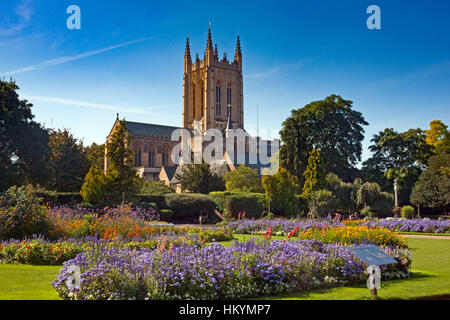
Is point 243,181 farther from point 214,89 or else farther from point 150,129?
point 214,89

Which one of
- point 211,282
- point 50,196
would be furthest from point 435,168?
point 211,282

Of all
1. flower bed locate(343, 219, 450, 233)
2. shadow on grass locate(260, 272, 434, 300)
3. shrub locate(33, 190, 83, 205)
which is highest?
shrub locate(33, 190, 83, 205)

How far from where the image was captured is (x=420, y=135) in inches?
1785

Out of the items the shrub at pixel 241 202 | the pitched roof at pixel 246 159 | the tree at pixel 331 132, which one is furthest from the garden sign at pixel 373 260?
the pitched roof at pixel 246 159

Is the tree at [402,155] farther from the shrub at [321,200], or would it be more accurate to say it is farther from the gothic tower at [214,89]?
the gothic tower at [214,89]

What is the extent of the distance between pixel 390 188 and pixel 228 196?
23894 millimetres

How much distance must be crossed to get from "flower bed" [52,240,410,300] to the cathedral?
6659 cm

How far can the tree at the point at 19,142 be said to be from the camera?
30594 millimetres

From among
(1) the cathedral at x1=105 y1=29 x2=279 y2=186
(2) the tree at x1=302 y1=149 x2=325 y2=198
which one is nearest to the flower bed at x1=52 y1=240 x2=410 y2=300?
(2) the tree at x1=302 y1=149 x2=325 y2=198

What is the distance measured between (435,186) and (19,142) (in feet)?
122

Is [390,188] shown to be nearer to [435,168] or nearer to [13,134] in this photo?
[435,168]

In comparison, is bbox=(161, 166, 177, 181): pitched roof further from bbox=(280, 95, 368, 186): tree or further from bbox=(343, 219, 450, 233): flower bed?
bbox=(343, 219, 450, 233): flower bed

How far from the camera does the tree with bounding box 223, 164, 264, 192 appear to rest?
39594mm

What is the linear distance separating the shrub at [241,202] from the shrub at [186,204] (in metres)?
1.28
